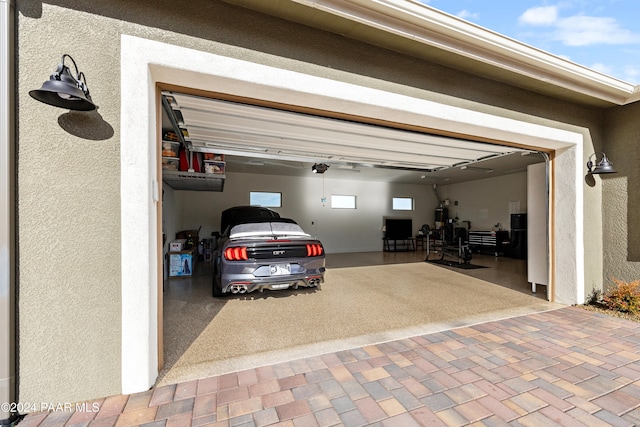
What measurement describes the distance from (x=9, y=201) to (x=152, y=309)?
1.03 metres

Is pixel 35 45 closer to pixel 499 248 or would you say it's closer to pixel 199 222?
pixel 199 222

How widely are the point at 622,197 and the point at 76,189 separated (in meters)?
6.11

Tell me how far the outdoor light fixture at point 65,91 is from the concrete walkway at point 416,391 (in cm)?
189

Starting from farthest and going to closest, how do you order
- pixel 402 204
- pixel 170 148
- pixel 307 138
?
1. pixel 402 204
2. pixel 170 148
3. pixel 307 138

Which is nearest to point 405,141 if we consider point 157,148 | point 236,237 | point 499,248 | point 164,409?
point 236,237

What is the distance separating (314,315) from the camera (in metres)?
3.26

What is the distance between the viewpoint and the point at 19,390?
154 centimetres

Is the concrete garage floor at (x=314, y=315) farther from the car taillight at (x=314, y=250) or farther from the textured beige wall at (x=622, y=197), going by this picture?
the textured beige wall at (x=622, y=197)

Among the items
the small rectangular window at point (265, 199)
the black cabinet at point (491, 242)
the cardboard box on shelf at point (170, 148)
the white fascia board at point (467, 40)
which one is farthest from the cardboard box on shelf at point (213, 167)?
the black cabinet at point (491, 242)

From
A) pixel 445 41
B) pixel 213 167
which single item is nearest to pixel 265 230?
pixel 213 167

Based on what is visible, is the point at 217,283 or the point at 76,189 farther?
the point at 217,283

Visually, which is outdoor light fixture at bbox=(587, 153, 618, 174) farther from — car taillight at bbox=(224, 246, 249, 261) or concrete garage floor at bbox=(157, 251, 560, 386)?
car taillight at bbox=(224, 246, 249, 261)

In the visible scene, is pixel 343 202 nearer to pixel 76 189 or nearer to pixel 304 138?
pixel 304 138

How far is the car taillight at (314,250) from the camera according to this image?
13.3 feet
